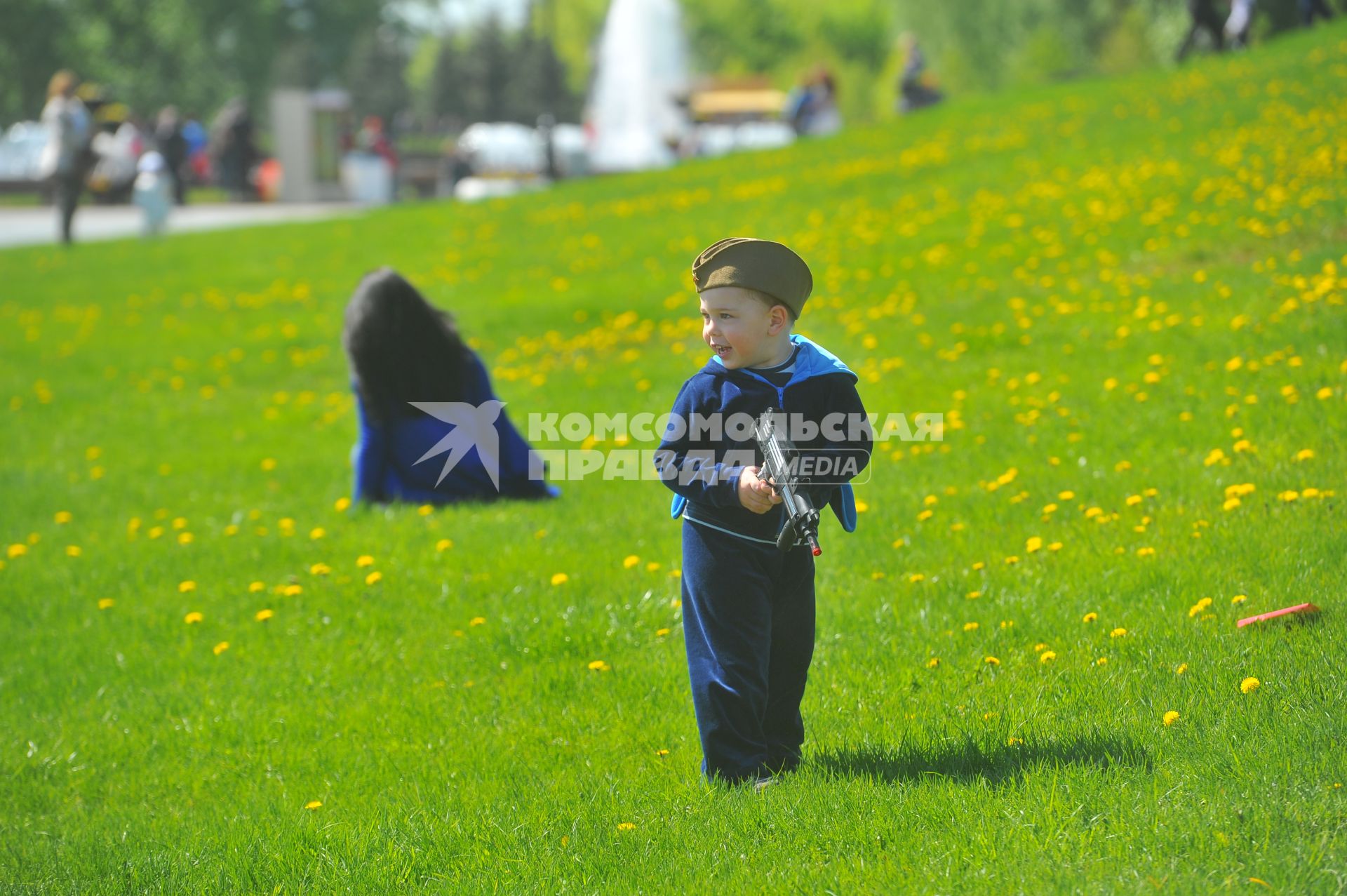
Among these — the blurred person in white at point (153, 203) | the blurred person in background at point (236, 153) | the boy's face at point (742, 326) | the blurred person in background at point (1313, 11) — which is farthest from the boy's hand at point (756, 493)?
the blurred person in background at point (236, 153)

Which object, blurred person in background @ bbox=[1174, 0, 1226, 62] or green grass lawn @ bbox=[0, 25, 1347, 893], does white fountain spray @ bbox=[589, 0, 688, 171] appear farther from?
green grass lawn @ bbox=[0, 25, 1347, 893]

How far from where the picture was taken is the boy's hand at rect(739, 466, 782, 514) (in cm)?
375

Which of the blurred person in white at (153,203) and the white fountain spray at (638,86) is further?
the white fountain spray at (638,86)

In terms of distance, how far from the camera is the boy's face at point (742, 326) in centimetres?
396

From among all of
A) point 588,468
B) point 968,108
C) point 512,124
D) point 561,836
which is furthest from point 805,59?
point 561,836

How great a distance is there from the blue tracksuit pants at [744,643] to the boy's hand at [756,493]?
10.8 inches

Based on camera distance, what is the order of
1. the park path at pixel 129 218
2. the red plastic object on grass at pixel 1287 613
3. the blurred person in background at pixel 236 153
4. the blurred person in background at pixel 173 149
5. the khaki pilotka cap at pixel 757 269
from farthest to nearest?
1. the blurred person in background at pixel 236 153
2. the blurred person in background at pixel 173 149
3. the park path at pixel 129 218
4. the red plastic object on grass at pixel 1287 613
5. the khaki pilotka cap at pixel 757 269

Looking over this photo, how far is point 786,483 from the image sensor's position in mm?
3670

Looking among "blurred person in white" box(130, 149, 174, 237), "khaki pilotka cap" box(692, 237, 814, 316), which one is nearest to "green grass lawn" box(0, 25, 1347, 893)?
"khaki pilotka cap" box(692, 237, 814, 316)

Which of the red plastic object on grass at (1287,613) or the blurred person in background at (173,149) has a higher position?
the blurred person in background at (173,149)

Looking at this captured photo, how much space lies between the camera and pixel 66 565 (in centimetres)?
779

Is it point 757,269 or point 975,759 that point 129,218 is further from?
point 975,759

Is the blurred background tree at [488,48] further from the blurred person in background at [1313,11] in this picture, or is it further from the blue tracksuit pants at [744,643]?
the blue tracksuit pants at [744,643]

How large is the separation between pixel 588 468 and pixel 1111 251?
5.88m
